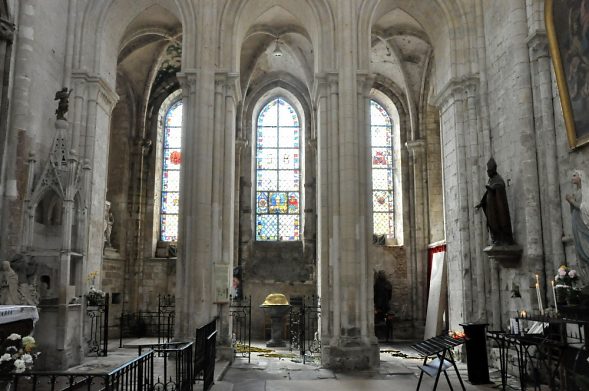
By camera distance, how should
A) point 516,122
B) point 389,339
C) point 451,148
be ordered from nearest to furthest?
point 516,122 → point 451,148 → point 389,339

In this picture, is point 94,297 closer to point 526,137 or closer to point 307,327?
point 307,327

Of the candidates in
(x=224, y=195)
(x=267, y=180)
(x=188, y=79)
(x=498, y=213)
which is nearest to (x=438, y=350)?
(x=498, y=213)

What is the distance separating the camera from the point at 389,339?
1745cm

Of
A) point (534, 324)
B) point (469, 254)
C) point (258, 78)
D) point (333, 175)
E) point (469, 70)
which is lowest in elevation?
point (534, 324)

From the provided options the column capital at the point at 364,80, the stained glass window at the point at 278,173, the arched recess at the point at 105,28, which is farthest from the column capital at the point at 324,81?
the stained glass window at the point at 278,173

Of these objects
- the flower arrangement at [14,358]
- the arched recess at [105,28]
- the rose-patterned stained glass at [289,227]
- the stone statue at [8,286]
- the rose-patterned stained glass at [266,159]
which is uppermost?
the arched recess at [105,28]

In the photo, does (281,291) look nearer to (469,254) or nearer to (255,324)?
(255,324)

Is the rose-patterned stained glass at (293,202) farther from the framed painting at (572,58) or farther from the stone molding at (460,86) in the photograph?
the framed painting at (572,58)

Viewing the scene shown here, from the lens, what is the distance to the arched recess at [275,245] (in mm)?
17781

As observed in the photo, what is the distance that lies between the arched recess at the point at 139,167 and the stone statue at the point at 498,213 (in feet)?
35.1

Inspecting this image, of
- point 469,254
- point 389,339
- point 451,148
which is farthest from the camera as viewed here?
point 389,339

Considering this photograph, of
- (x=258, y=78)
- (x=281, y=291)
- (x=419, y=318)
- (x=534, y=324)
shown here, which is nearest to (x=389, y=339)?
(x=419, y=318)

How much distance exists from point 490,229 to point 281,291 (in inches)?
334

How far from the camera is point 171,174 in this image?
19250 mm
